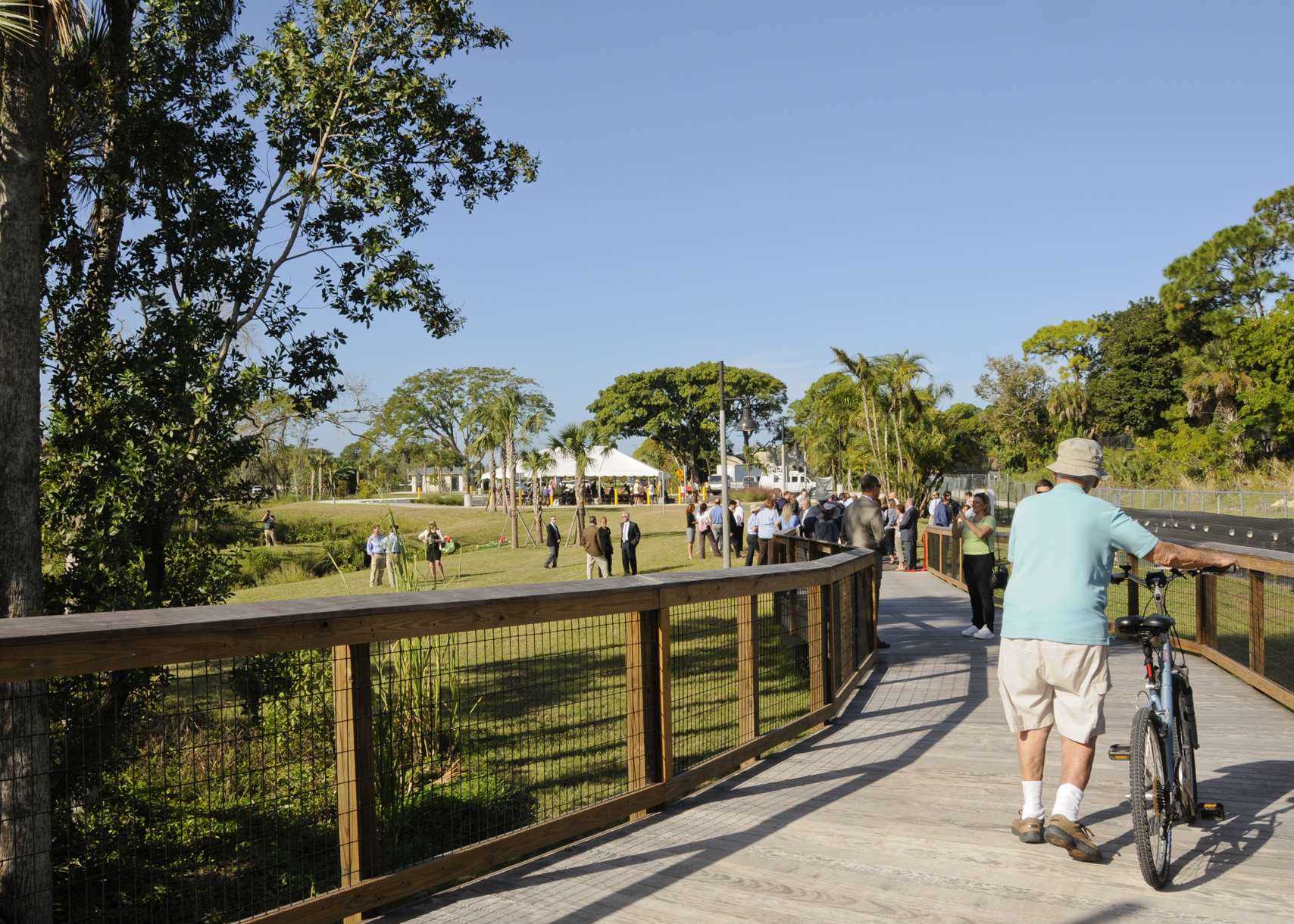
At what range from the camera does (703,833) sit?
16.8ft

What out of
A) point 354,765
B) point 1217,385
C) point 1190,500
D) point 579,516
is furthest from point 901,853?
point 1217,385

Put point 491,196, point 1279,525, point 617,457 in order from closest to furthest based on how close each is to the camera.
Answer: point 491,196 → point 1279,525 → point 617,457

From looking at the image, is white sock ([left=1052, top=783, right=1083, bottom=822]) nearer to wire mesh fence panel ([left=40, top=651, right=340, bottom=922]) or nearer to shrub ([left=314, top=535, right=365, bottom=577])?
wire mesh fence panel ([left=40, top=651, right=340, bottom=922])

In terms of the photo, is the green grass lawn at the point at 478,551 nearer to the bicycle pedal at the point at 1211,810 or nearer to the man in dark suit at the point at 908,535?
the man in dark suit at the point at 908,535

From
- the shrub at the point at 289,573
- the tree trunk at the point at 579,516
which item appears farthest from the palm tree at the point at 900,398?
the shrub at the point at 289,573

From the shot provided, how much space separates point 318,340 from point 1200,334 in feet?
214

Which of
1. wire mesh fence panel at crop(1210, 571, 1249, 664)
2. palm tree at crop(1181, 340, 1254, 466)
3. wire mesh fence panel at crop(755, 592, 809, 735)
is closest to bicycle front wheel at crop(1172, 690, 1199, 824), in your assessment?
wire mesh fence panel at crop(755, 592, 809, 735)

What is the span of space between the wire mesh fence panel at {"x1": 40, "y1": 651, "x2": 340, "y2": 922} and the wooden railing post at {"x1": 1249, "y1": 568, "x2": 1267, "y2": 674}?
23.0 ft

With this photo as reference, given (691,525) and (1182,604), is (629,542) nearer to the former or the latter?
(691,525)

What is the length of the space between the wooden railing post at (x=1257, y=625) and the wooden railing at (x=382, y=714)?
3.11m

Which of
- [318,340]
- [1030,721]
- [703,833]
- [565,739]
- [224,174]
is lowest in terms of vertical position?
[565,739]

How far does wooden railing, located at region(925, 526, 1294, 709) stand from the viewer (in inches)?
320

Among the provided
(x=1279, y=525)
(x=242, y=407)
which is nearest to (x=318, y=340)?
(x=242, y=407)

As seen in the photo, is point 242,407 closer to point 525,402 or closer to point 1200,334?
point 1200,334
